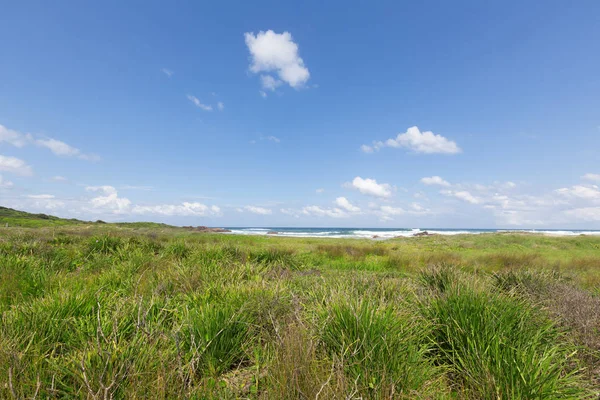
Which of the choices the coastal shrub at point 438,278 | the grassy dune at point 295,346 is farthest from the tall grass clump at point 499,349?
the coastal shrub at point 438,278

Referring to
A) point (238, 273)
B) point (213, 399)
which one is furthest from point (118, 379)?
point (238, 273)

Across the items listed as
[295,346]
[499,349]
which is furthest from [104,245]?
[499,349]

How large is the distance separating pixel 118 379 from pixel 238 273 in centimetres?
457

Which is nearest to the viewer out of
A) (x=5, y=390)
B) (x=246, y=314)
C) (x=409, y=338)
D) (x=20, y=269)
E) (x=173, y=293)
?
(x=5, y=390)

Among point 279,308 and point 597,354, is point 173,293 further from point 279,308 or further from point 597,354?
point 597,354

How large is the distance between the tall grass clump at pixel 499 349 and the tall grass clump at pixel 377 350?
12.8 inches

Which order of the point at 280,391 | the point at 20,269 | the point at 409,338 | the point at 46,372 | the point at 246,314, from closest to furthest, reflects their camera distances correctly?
the point at 280,391 < the point at 46,372 < the point at 409,338 < the point at 246,314 < the point at 20,269

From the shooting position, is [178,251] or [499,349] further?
[178,251]

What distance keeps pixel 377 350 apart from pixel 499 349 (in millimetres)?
1506

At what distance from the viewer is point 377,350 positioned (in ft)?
10.0

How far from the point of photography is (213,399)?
2.55 meters

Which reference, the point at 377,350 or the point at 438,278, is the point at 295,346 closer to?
the point at 377,350

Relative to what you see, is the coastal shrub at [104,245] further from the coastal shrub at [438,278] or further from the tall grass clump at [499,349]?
the tall grass clump at [499,349]

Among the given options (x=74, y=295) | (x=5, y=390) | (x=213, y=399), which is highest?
(x=74, y=295)
